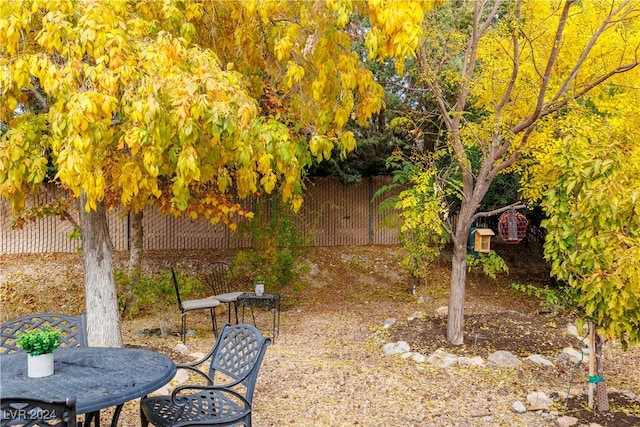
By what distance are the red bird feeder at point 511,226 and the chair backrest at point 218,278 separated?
17.2 ft

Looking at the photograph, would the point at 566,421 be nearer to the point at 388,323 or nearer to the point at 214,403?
the point at 214,403

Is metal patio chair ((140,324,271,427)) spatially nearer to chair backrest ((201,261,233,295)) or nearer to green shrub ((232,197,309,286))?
green shrub ((232,197,309,286))

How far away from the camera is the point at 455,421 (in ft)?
14.4

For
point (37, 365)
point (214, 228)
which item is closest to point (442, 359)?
point (37, 365)

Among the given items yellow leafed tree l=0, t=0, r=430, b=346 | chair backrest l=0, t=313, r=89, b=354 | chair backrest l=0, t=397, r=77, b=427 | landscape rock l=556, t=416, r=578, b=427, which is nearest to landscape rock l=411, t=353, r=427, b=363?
landscape rock l=556, t=416, r=578, b=427

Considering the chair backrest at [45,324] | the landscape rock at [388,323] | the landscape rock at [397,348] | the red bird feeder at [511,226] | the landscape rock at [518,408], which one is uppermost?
the red bird feeder at [511,226]

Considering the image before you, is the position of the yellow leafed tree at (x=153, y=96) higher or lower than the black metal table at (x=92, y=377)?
higher

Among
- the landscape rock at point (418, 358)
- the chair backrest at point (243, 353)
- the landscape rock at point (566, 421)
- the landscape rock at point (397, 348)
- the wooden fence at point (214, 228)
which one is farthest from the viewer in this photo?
the wooden fence at point (214, 228)

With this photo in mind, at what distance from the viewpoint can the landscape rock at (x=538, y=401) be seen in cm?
456

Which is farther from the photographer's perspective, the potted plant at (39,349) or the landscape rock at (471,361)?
the landscape rock at (471,361)

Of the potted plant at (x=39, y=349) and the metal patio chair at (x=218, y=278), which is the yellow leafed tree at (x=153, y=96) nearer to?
the potted plant at (x=39, y=349)

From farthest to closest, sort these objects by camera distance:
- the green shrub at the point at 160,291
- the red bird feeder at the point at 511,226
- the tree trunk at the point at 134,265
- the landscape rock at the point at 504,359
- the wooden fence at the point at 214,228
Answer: the wooden fence at the point at 214,228 → the tree trunk at the point at 134,265 → the red bird feeder at the point at 511,226 → the green shrub at the point at 160,291 → the landscape rock at the point at 504,359

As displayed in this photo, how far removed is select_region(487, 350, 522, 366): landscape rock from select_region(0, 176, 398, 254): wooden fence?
18.3 feet

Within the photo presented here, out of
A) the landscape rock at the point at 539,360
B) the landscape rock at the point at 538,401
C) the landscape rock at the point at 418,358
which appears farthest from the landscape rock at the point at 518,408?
the landscape rock at the point at 418,358
